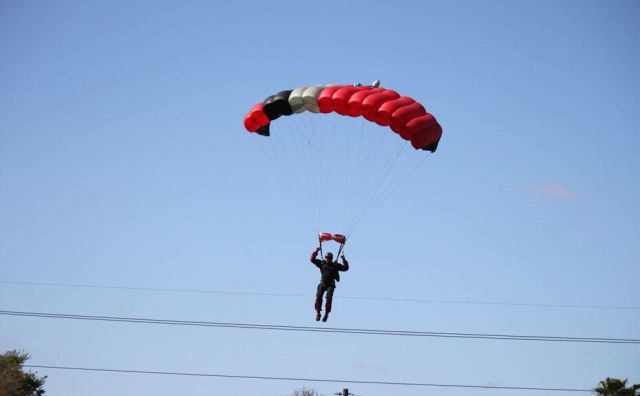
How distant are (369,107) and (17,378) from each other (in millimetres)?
32642

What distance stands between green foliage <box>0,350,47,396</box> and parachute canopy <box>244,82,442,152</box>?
92.7 ft

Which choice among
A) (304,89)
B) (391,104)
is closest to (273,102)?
(304,89)

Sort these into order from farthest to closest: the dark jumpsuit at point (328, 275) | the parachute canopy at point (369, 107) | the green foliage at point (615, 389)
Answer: the green foliage at point (615, 389)
the parachute canopy at point (369, 107)
the dark jumpsuit at point (328, 275)

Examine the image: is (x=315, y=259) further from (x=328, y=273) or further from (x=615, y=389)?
(x=615, y=389)

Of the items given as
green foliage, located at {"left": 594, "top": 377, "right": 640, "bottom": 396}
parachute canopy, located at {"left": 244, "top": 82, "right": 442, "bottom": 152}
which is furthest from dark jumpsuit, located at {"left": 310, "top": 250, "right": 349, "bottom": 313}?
green foliage, located at {"left": 594, "top": 377, "right": 640, "bottom": 396}

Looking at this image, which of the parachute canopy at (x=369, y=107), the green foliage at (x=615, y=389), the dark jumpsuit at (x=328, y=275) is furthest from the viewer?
the green foliage at (x=615, y=389)

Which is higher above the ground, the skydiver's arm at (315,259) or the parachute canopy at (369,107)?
the parachute canopy at (369,107)

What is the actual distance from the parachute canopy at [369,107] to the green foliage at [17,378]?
28.3 m

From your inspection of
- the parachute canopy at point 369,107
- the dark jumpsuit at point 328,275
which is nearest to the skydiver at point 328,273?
the dark jumpsuit at point 328,275

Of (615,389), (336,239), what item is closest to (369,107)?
(336,239)

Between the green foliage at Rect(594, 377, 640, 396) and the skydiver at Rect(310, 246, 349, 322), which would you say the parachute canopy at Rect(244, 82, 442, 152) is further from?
the green foliage at Rect(594, 377, 640, 396)

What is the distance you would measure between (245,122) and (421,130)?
19.2 feet

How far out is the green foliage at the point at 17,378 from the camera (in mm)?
56469

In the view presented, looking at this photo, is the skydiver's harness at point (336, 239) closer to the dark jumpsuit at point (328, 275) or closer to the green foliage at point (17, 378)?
the dark jumpsuit at point (328, 275)
